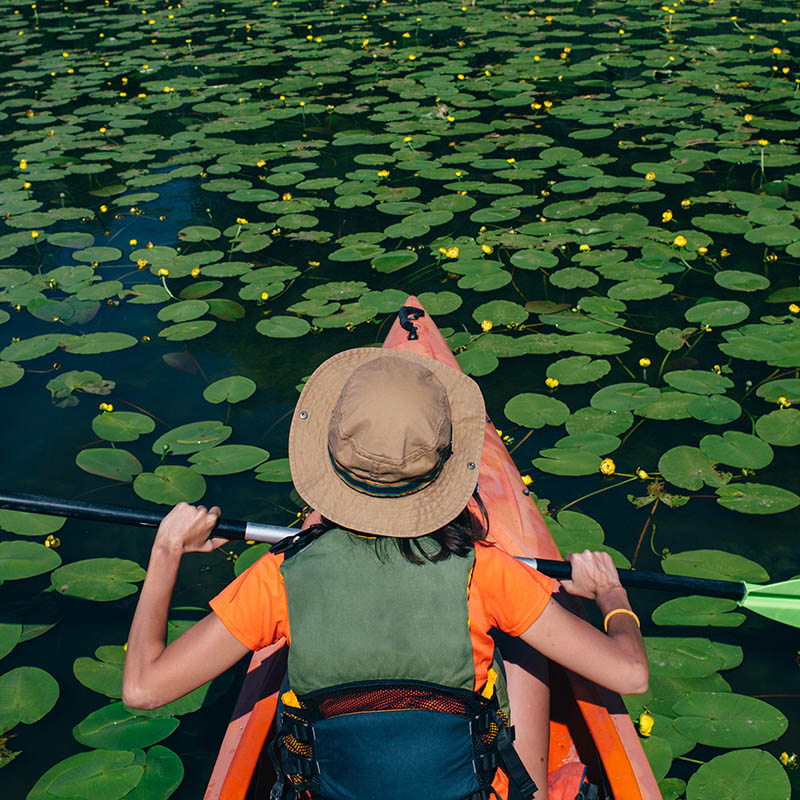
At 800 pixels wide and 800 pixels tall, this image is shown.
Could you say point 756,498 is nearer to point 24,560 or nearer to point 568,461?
point 568,461

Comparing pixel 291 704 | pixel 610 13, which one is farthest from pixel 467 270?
pixel 610 13

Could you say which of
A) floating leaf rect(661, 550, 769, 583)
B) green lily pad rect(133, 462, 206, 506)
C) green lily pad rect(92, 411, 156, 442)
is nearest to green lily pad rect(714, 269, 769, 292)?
floating leaf rect(661, 550, 769, 583)

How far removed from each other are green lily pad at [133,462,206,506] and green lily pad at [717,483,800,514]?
178 cm

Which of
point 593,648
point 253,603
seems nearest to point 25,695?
point 253,603

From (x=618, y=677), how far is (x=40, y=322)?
3.47m

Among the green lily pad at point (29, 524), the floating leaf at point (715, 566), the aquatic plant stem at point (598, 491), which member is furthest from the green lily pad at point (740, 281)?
the green lily pad at point (29, 524)

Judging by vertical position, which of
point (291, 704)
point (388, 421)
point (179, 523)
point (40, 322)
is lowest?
point (40, 322)

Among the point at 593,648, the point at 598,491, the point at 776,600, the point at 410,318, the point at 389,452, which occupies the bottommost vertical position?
the point at 598,491

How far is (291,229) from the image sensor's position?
4.55 meters

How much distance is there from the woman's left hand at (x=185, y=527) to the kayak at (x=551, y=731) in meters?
0.44

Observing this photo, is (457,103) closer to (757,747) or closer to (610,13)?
(610,13)

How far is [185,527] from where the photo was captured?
1.53 m

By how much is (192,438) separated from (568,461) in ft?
4.64

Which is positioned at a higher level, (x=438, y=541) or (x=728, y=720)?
(x=438, y=541)
